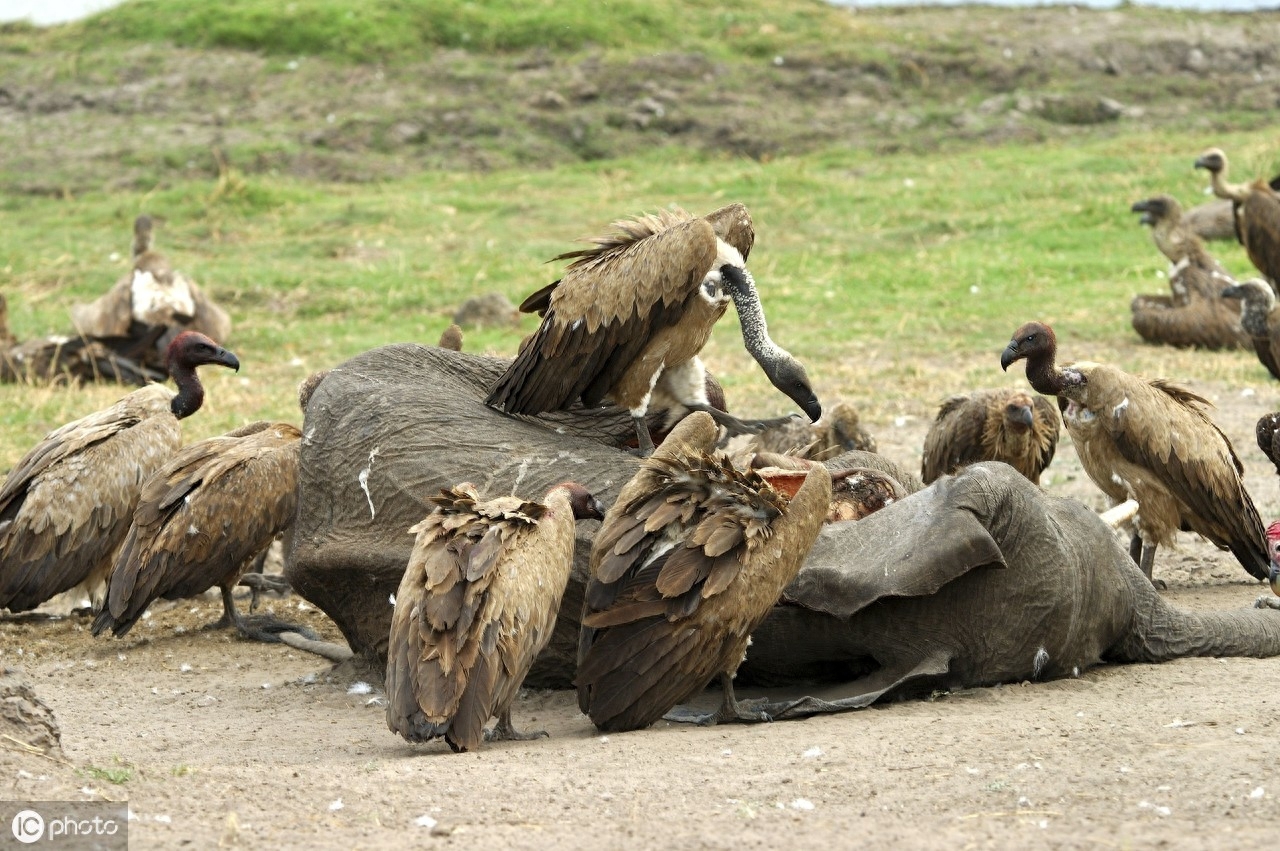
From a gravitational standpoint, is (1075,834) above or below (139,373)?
above

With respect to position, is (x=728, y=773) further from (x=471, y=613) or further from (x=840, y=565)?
(x=840, y=565)

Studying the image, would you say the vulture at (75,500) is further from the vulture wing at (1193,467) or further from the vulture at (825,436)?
the vulture wing at (1193,467)

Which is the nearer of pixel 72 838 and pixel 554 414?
pixel 72 838

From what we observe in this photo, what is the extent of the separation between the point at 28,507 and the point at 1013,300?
30.5 ft

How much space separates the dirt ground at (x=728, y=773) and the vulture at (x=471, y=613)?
0.15 metres

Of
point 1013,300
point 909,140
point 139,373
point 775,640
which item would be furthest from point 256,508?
point 909,140

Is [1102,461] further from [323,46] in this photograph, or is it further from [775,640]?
[323,46]

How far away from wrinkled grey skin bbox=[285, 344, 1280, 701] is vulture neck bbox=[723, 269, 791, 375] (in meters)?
0.59

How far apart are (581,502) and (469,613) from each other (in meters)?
0.80

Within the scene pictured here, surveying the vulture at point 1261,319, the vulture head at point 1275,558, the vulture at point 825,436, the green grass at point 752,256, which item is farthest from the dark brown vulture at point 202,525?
the vulture at point 1261,319

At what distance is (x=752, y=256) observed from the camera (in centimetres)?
1681

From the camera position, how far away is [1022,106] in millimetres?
23812

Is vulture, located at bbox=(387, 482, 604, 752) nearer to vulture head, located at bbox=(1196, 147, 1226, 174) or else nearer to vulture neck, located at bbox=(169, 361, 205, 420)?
vulture neck, located at bbox=(169, 361, 205, 420)

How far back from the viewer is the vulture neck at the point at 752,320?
6.97m
